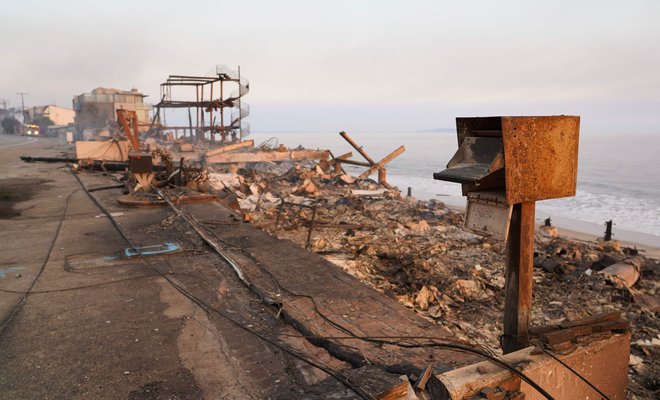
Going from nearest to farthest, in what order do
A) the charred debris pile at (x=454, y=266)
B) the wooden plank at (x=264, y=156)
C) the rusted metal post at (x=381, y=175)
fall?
the charred debris pile at (x=454, y=266) → the rusted metal post at (x=381, y=175) → the wooden plank at (x=264, y=156)

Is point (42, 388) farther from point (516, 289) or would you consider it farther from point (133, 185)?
point (133, 185)

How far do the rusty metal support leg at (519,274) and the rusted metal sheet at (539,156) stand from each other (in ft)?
0.66

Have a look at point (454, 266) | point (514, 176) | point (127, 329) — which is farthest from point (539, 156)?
point (454, 266)

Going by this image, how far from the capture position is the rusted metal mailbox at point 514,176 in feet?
9.61

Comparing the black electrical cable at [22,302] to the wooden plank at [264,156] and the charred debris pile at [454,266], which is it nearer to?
the charred debris pile at [454,266]

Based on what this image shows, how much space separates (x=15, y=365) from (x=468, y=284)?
652 centimetres

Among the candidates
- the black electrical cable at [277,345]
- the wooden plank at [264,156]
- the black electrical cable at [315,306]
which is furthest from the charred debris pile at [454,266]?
the wooden plank at [264,156]

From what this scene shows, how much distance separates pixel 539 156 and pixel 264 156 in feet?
74.4

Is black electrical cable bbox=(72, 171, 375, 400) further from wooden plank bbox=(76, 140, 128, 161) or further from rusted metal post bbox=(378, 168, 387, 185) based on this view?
wooden plank bbox=(76, 140, 128, 161)

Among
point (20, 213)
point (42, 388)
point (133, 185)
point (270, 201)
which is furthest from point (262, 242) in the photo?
point (270, 201)

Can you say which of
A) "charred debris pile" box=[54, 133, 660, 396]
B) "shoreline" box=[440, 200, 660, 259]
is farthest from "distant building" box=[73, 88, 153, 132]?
"shoreline" box=[440, 200, 660, 259]

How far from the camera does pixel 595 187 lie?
36.8m

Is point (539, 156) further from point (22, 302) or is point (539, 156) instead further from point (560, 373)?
point (22, 302)

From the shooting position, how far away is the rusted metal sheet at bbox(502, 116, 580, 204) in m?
2.90
